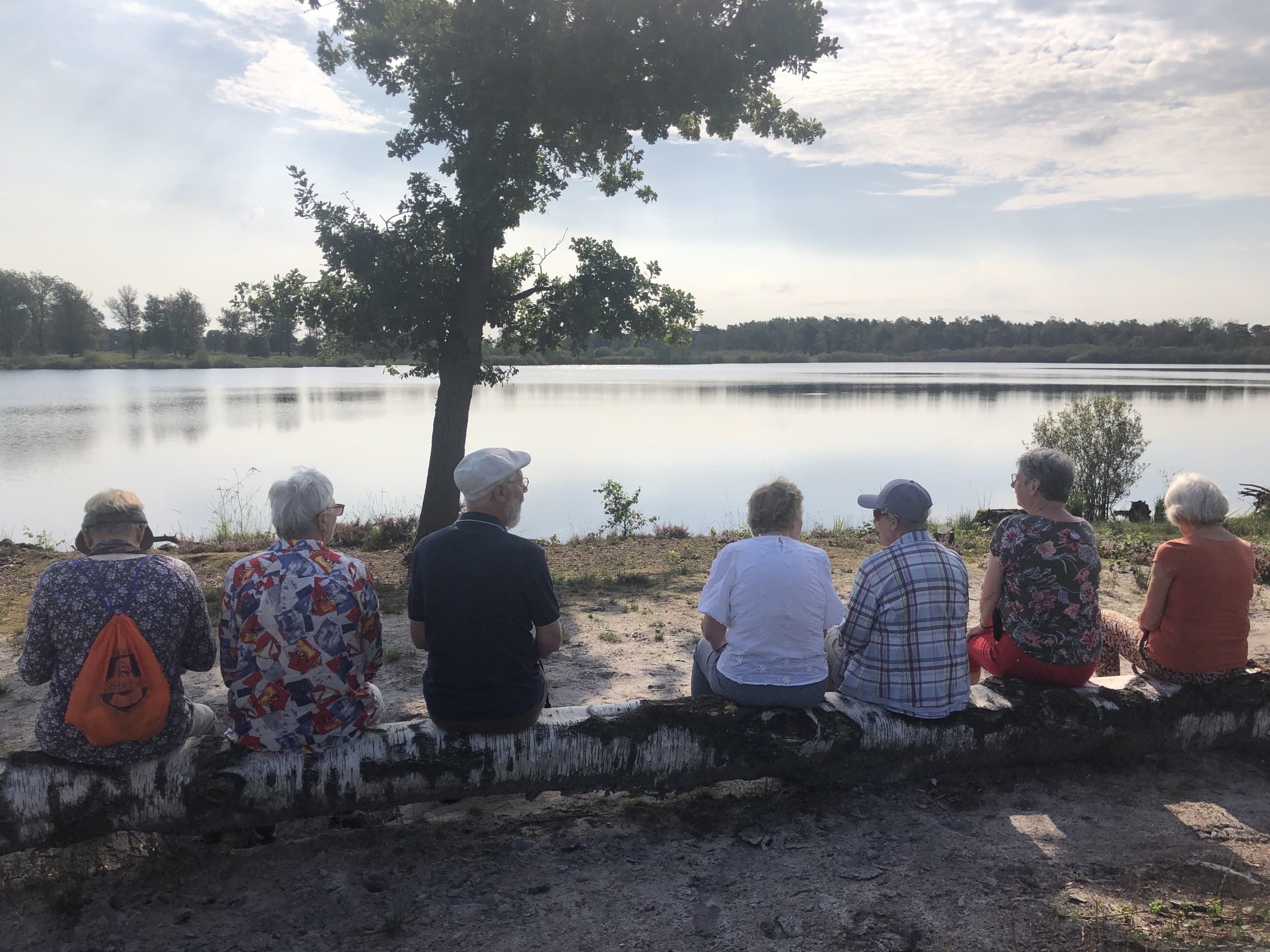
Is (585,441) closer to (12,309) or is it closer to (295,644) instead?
(295,644)

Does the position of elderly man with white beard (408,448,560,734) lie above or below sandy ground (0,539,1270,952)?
above

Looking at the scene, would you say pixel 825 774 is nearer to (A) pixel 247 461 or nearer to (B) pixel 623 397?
(A) pixel 247 461

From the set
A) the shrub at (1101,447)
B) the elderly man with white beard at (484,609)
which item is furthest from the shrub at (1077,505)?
the elderly man with white beard at (484,609)

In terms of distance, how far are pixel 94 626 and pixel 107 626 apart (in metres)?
0.08

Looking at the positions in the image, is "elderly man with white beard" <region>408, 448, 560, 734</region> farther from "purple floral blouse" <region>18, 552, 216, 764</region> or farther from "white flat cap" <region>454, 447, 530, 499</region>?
"purple floral blouse" <region>18, 552, 216, 764</region>

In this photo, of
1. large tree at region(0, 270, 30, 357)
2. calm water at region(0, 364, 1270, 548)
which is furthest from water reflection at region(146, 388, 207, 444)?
large tree at region(0, 270, 30, 357)

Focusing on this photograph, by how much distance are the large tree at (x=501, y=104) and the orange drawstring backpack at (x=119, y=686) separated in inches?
236

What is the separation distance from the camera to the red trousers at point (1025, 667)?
4.00 metres

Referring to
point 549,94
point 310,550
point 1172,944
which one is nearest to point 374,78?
point 549,94

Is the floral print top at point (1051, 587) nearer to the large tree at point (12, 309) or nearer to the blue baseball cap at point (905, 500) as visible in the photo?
the blue baseball cap at point (905, 500)

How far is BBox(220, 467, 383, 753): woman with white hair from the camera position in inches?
122

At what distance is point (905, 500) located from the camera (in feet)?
11.8

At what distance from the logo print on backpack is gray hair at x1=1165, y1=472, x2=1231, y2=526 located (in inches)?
171

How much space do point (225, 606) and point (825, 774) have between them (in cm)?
259
